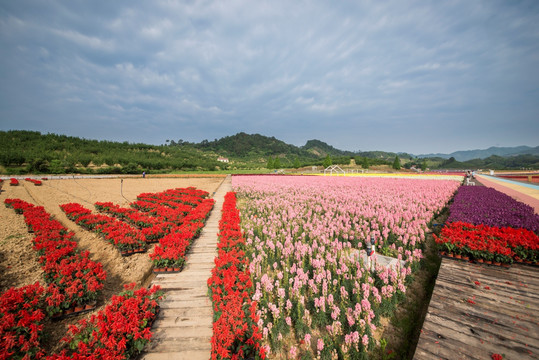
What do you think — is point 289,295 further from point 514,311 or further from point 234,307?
point 514,311

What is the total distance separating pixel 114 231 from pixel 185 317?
20.4ft

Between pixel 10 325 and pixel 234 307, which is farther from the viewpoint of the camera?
pixel 234 307

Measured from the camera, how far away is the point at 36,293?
4363mm

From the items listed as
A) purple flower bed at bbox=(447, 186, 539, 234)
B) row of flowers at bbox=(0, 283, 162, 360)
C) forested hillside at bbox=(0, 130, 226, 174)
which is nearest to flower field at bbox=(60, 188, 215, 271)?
row of flowers at bbox=(0, 283, 162, 360)

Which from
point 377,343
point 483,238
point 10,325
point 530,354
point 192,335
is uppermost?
point 483,238

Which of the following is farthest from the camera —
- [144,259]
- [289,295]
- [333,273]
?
[144,259]

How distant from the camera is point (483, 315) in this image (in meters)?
3.82

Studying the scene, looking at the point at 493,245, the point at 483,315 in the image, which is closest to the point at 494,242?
the point at 493,245

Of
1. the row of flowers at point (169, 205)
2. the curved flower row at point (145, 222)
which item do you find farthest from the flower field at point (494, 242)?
the row of flowers at point (169, 205)

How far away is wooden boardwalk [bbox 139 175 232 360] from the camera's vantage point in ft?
12.0

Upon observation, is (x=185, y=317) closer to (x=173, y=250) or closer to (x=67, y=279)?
(x=173, y=250)

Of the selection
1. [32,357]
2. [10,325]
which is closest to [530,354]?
[32,357]

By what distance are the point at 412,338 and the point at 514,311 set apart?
1.95 m

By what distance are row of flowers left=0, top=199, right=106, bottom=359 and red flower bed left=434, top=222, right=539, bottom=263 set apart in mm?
9902
